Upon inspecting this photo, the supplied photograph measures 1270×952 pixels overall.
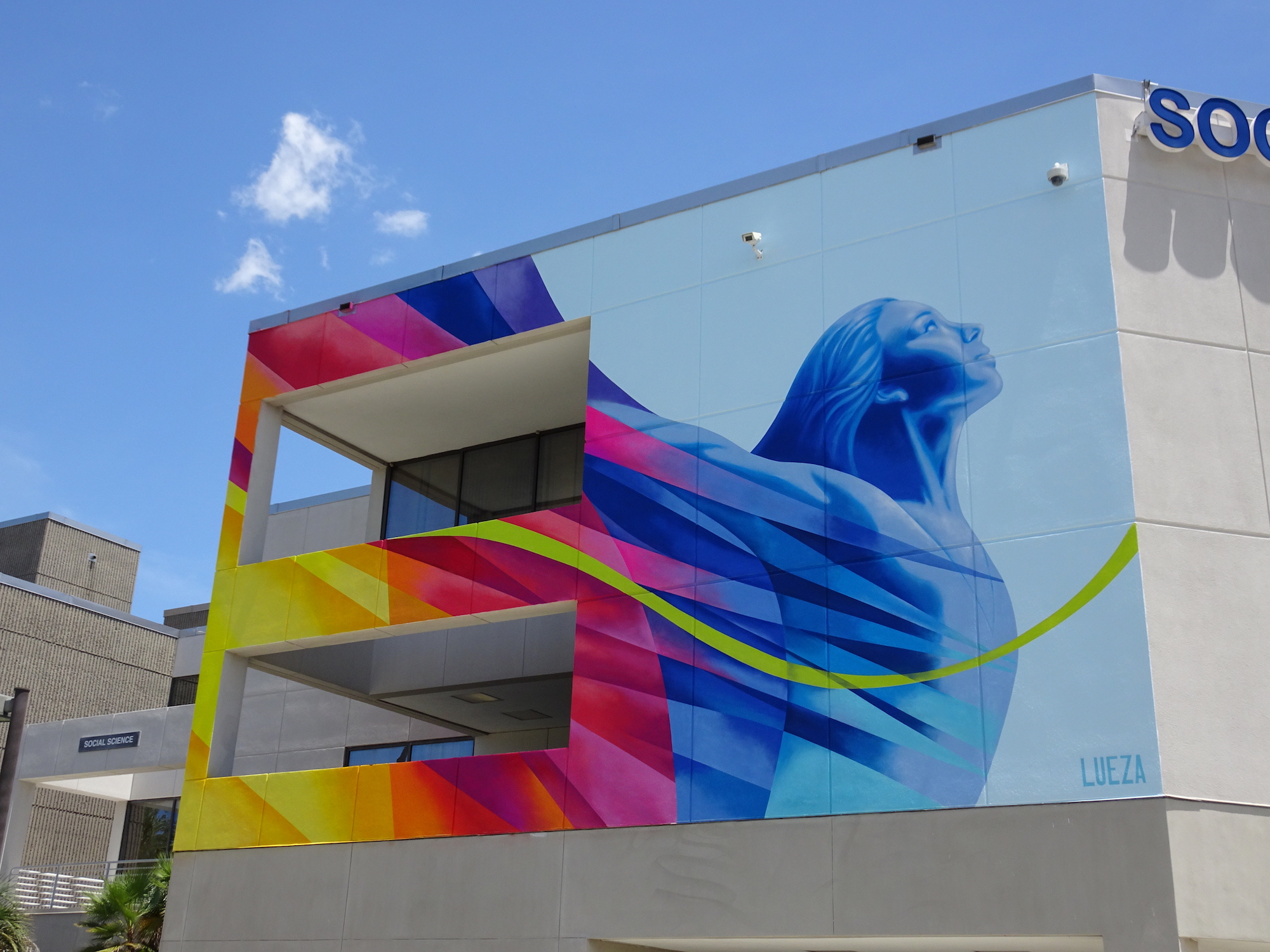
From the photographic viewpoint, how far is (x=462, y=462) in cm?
2669

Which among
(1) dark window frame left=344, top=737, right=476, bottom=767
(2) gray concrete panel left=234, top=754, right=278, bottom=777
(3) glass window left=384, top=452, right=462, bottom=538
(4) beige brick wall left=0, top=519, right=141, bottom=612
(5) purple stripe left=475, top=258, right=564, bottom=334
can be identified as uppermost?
(4) beige brick wall left=0, top=519, right=141, bottom=612

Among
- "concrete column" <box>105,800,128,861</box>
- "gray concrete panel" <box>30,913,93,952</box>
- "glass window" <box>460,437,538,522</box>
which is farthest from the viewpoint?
"concrete column" <box>105,800,128,861</box>

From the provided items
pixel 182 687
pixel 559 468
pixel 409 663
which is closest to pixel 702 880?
pixel 559 468

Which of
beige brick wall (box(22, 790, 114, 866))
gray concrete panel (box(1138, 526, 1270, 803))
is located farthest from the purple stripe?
beige brick wall (box(22, 790, 114, 866))

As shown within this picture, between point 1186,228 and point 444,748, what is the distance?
57.5 feet

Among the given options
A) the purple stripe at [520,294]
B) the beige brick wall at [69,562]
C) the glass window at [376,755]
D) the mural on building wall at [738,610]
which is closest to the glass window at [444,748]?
the glass window at [376,755]

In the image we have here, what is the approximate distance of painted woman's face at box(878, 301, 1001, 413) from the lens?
16812mm

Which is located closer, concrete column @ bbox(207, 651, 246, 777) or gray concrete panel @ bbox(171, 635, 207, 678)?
concrete column @ bbox(207, 651, 246, 777)

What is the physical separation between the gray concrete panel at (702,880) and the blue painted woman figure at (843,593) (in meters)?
0.35

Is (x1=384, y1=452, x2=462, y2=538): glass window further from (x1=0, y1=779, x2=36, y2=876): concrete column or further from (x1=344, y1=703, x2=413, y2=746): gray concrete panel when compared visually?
(x1=0, y1=779, x2=36, y2=876): concrete column

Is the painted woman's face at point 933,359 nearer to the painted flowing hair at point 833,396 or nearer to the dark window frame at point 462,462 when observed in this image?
the painted flowing hair at point 833,396

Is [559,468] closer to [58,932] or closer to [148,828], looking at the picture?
[58,932]

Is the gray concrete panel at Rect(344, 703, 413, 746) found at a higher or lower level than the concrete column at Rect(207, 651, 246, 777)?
higher

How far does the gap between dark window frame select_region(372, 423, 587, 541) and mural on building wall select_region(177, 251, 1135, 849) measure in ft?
14.3
